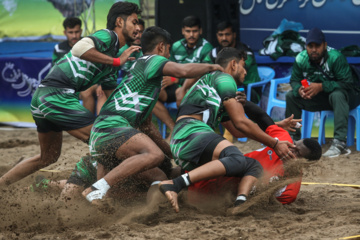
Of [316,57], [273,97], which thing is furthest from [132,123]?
[273,97]

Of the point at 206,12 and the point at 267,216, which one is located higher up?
the point at 206,12

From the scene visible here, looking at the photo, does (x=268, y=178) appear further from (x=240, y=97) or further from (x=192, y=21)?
(x=192, y=21)

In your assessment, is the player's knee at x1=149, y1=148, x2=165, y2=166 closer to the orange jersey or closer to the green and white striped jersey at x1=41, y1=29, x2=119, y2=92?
the orange jersey

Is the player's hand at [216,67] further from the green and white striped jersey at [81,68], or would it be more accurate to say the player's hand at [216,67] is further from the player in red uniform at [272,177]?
the green and white striped jersey at [81,68]

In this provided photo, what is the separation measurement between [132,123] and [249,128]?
1071 mm

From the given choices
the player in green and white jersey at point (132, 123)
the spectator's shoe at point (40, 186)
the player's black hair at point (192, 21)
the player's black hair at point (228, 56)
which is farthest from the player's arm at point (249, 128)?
the player's black hair at point (192, 21)

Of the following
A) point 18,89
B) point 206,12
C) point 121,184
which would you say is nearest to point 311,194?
point 121,184

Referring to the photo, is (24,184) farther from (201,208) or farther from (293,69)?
(293,69)

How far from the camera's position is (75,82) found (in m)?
5.88

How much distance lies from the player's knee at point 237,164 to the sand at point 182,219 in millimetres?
225

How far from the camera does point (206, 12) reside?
9.90 metres

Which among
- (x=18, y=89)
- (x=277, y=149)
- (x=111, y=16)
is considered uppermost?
(x=111, y=16)

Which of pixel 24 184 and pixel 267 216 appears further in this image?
pixel 24 184

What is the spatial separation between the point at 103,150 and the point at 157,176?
0.64 metres
